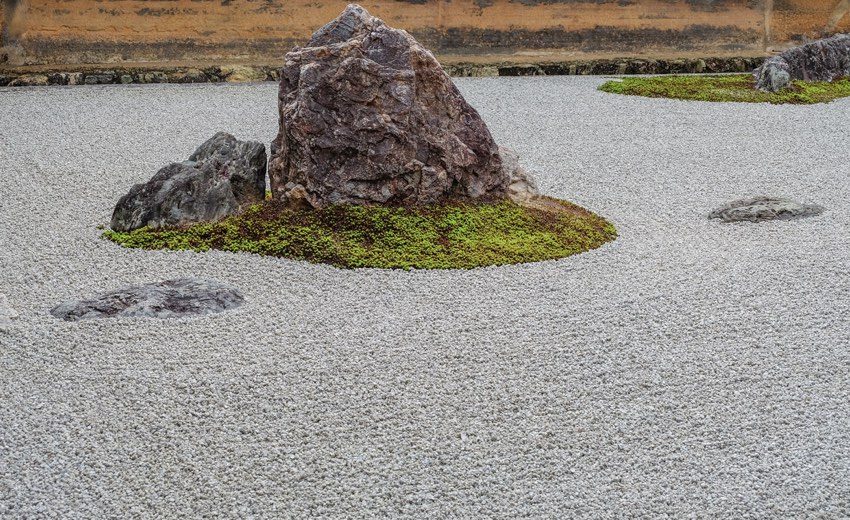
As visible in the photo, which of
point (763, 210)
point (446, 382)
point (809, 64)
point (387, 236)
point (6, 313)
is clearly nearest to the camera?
point (446, 382)

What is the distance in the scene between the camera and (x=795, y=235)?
725 centimetres

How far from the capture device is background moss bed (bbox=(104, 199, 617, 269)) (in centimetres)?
657

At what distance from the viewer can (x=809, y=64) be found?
15469 mm

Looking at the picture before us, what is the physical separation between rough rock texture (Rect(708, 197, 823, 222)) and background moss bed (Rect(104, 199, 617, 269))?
105cm

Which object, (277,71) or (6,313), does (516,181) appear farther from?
(277,71)

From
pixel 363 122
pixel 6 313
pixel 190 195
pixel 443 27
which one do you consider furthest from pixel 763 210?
pixel 443 27

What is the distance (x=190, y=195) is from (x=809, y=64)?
11.7m

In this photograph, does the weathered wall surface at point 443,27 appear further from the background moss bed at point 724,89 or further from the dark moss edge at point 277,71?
the background moss bed at point 724,89

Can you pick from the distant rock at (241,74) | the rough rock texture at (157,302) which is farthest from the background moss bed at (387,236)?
the distant rock at (241,74)

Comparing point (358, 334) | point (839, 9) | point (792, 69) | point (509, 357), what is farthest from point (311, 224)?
point (839, 9)

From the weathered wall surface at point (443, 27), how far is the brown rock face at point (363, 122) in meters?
8.42

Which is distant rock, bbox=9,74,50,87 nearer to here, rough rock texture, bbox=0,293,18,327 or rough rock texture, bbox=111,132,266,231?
Result: rough rock texture, bbox=111,132,266,231

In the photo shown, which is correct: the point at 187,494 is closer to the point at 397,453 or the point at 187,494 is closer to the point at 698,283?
the point at 397,453

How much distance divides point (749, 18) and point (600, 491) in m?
15.5
